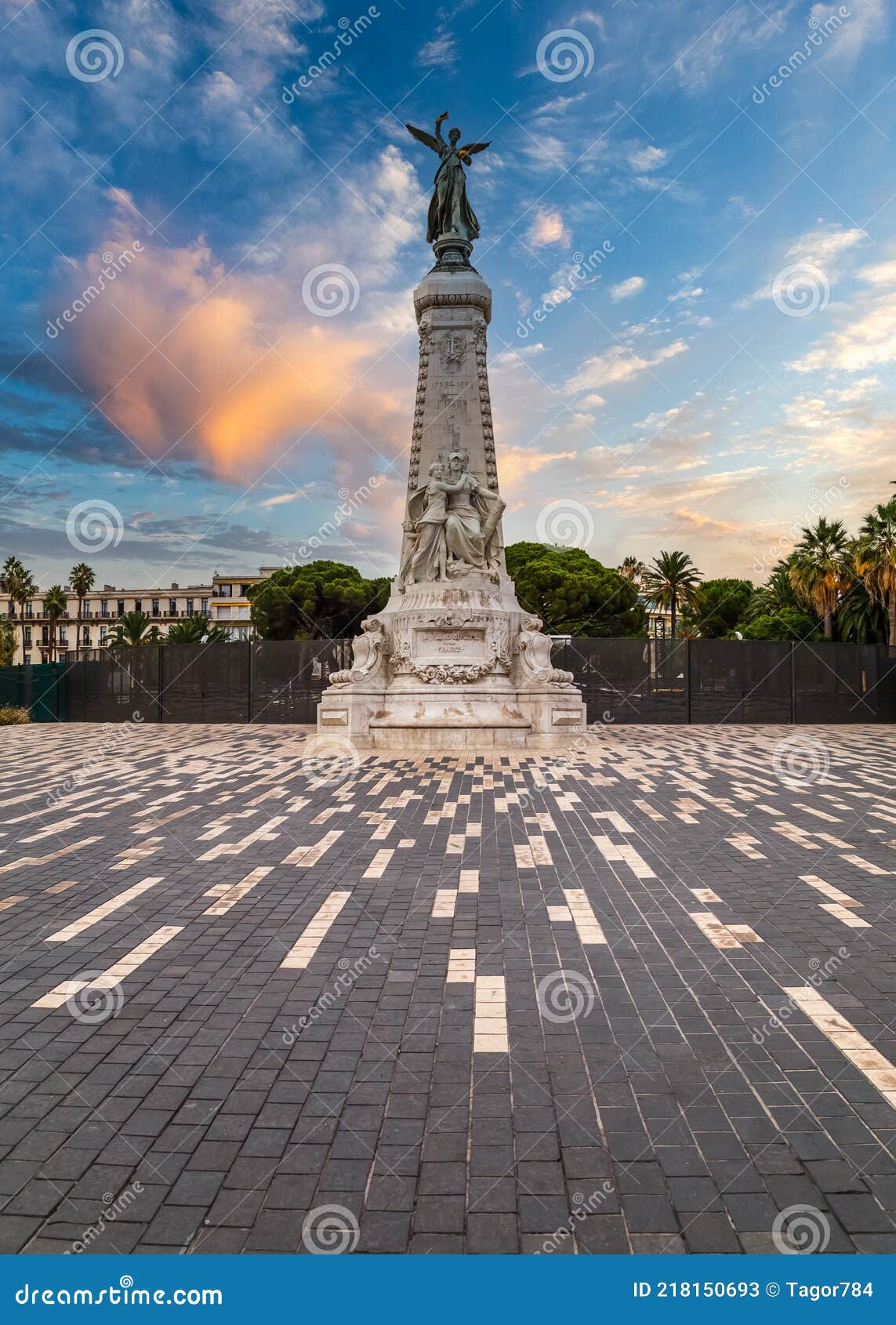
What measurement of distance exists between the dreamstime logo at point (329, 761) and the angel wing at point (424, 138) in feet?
47.3

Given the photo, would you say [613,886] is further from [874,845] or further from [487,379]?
[487,379]

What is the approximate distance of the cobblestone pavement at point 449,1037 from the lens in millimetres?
2588

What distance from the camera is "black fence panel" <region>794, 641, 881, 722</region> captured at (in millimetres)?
22328

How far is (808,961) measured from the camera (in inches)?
182

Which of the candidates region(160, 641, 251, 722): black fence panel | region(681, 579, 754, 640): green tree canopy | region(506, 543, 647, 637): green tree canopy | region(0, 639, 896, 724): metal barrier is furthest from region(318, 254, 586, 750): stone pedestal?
region(681, 579, 754, 640): green tree canopy

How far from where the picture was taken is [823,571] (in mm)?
38781

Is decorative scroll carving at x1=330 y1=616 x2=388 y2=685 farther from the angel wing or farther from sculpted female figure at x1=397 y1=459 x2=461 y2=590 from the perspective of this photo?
the angel wing

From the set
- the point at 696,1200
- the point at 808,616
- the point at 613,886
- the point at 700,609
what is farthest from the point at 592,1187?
the point at 700,609

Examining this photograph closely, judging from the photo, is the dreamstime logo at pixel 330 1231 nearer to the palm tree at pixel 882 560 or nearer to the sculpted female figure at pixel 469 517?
the sculpted female figure at pixel 469 517
